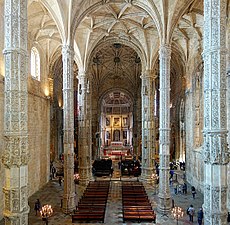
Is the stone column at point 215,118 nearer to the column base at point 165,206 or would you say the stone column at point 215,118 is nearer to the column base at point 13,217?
the column base at point 13,217

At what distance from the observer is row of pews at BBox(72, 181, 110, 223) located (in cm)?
1703

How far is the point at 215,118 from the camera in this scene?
31.3 ft

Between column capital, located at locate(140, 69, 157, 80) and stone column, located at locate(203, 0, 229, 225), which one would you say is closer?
stone column, located at locate(203, 0, 229, 225)

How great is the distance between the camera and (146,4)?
20.2 m

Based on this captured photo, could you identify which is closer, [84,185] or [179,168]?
[84,185]

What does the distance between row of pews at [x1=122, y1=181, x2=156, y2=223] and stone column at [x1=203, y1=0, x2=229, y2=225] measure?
8.00 meters

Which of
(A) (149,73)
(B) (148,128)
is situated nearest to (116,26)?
(A) (149,73)

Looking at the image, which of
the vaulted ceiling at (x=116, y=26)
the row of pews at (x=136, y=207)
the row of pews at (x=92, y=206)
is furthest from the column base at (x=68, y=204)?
the vaulted ceiling at (x=116, y=26)

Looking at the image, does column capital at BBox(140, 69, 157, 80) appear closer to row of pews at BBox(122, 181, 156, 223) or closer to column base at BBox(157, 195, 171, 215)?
row of pews at BBox(122, 181, 156, 223)

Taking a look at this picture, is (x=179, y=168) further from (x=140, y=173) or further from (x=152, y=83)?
(x=152, y=83)

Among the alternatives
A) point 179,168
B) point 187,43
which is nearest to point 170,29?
point 187,43

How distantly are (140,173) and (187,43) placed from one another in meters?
16.1

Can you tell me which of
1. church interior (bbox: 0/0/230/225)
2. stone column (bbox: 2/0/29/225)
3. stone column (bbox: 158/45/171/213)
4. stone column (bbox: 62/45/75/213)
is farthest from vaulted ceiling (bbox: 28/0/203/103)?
stone column (bbox: 2/0/29/225)

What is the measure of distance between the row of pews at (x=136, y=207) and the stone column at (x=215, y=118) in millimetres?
8002
